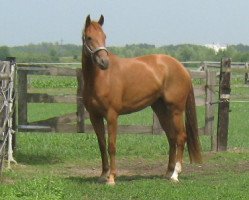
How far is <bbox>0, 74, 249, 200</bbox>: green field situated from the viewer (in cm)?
737

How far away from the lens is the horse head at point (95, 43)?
25.8 ft

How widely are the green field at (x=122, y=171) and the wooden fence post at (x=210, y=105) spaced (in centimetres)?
34

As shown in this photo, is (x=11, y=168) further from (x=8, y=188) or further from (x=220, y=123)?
(x=220, y=123)

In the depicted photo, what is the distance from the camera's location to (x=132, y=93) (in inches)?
337

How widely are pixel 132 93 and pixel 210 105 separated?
3.48 meters

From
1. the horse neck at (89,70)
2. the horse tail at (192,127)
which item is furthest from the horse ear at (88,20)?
the horse tail at (192,127)

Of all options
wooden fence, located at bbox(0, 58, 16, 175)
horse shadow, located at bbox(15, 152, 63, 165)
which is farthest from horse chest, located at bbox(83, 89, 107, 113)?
horse shadow, located at bbox(15, 152, 63, 165)

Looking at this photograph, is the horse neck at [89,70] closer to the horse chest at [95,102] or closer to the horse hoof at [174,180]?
the horse chest at [95,102]

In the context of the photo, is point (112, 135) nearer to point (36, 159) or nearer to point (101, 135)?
point (101, 135)

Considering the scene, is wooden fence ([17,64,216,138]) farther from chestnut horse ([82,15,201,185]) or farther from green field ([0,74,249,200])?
chestnut horse ([82,15,201,185])

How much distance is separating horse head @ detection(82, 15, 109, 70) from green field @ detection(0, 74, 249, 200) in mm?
1620

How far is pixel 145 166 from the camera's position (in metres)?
10.2

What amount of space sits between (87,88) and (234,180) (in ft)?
7.83

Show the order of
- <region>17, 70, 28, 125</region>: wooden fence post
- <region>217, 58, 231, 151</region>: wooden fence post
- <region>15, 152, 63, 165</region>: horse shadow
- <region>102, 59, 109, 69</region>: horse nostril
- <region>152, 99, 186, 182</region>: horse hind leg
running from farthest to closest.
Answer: <region>217, 58, 231, 151</region>: wooden fence post
<region>17, 70, 28, 125</region>: wooden fence post
<region>15, 152, 63, 165</region>: horse shadow
<region>152, 99, 186, 182</region>: horse hind leg
<region>102, 59, 109, 69</region>: horse nostril
